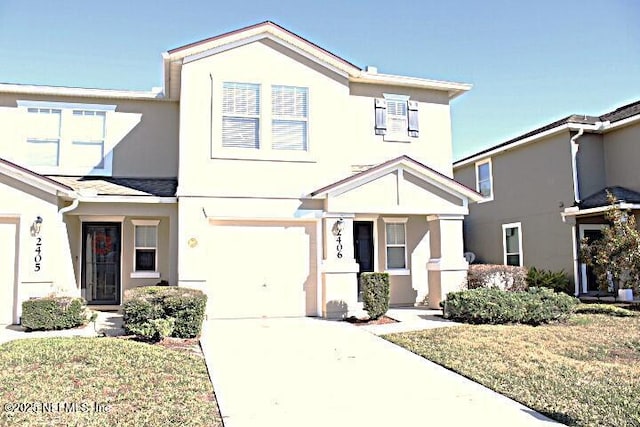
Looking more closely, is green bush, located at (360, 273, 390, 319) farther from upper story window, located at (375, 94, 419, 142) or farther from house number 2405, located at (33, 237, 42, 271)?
house number 2405, located at (33, 237, 42, 271)

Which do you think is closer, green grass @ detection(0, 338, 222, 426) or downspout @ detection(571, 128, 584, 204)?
green grass @ detection(0, 338, 222, 426)

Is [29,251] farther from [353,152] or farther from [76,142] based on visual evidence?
[353,152]

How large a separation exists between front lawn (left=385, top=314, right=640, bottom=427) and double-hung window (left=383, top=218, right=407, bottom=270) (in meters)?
4.12

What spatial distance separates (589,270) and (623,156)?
4.00 meters

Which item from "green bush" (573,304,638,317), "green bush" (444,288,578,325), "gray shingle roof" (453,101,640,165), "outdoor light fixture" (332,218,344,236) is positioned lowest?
"green bush" (573,304,638,317)

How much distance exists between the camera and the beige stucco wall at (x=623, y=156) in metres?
16.7

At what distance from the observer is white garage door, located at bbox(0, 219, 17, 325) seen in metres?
11.3

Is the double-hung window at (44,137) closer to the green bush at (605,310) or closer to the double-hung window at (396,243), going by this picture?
the double-hung window at (396,243)

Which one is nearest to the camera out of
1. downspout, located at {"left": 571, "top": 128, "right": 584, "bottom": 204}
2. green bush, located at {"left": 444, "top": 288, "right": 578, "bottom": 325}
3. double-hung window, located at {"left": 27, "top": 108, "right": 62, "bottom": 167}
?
green bush, located at {"left": 444, "top": 288, "right": 578, "bottom": 325}

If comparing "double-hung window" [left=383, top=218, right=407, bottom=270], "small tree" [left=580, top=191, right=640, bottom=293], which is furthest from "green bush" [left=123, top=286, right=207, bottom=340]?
"small tree" [left=580, top=191, right=640, bottom=293]

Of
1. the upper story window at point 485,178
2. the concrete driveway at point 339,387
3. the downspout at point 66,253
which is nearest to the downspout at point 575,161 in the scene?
the upper story window at point 485,178

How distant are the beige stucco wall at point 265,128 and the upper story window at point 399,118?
134 cm

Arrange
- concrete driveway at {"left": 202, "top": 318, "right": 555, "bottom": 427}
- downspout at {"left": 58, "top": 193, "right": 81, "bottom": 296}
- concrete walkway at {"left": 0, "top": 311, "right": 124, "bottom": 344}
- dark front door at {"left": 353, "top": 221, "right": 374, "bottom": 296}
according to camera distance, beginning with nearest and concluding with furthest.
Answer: concrete driveway at {"left": 202, "top": 318, "right": 555, "bottom": 427} < concrete walkway at {"left": 0, "top": 311, "right": 124, "bottom": 344} < downspout at {"left": 58, "top": 193, "right": 81, "bottom": 296} < dark front door at {"left": 353, "top": 221, "right": 374, "bottom": 296}

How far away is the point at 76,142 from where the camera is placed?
14.4 metres
